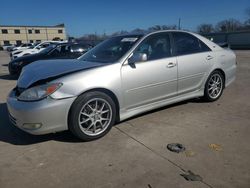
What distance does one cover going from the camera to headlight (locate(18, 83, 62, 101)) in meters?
3.41

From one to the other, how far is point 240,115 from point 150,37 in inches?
84.7

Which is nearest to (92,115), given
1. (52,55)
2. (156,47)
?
(156,47)

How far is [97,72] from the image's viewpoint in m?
3.72

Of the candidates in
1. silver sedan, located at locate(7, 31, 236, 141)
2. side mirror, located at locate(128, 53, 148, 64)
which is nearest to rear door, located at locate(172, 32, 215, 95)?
silver sedan, located at locate(7, 31, 236, 141)

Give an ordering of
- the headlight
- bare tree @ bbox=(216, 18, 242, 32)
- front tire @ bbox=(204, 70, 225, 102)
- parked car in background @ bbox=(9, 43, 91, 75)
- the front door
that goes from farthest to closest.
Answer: bare tree @ bbox=(216, 18, 242, 32), parked car in background @ bbox=(9, 43, 91, 75), front tire @ bbox=(204, 70, 225, 102), the front door, the headlight

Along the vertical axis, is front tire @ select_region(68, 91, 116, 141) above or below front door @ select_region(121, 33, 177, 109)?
below

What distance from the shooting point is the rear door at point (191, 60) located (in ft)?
15.5

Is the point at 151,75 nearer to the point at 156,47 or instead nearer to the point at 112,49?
the point at 156,47

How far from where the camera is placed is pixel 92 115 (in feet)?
12.3

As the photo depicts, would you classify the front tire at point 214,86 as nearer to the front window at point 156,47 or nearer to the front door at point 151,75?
the front door at point 151,75

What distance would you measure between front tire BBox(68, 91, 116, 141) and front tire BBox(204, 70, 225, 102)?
2372mm

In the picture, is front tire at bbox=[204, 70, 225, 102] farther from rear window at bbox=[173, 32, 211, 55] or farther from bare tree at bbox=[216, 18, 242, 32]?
bare tree at bbox=[216, 18, 242, 32]

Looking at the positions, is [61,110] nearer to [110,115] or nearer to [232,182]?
[110,115]

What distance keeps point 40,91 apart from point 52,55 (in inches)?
290
